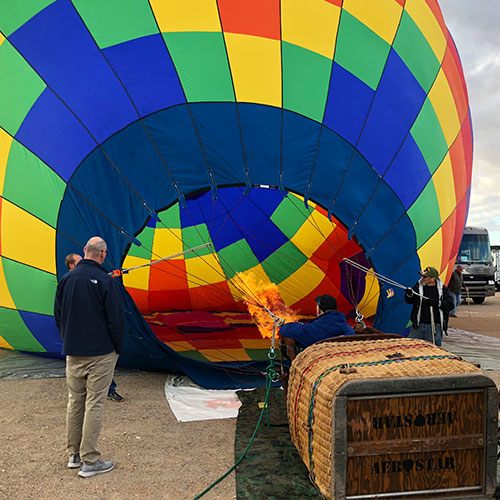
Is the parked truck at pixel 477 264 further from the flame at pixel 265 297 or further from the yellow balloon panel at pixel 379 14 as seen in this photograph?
the yellow balloon panel at pixel 379 14

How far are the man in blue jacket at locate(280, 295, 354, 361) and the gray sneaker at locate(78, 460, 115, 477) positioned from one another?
1.40 meters

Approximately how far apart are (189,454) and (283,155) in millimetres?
2440

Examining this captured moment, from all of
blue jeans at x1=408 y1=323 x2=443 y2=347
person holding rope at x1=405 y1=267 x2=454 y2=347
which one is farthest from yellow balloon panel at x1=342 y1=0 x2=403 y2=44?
blue jeans at x1=408 y1=323 x2=443 y2=347

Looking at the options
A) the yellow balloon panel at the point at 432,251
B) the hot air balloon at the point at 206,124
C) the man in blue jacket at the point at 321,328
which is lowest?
the man in blue jacket at the point at 321,328

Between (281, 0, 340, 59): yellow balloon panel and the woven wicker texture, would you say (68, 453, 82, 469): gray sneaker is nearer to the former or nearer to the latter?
the woven wicker texture

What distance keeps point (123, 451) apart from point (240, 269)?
551 cm

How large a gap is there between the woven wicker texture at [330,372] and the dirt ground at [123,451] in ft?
1.77

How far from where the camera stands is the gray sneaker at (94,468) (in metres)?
2.95

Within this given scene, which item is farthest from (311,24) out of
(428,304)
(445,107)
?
(428,304)

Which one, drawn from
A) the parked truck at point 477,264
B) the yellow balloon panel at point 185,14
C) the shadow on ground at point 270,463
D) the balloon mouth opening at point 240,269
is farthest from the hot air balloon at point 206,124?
Answer: the parked truck at point 477,264

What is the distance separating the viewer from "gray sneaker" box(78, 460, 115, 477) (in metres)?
2.95

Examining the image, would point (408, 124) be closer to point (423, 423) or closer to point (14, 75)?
point (423, 423)

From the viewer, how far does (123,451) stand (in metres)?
3.33

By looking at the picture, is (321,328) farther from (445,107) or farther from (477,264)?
(477,264)
